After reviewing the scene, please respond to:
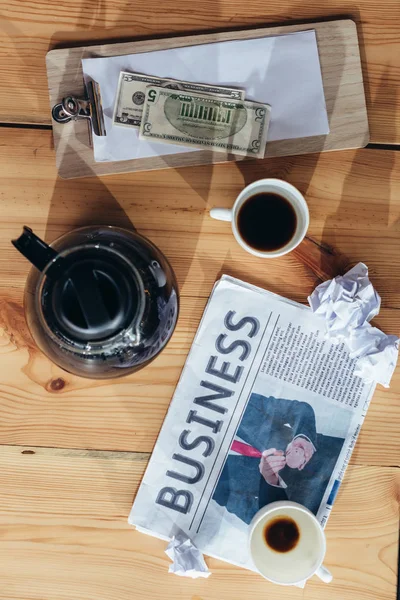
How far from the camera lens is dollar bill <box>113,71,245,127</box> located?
656 millimetres

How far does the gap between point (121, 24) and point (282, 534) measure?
711 millimetres

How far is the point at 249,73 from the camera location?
66 cm

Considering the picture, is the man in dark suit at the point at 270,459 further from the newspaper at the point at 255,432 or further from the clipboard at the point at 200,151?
the clipboard at the point at 200,151

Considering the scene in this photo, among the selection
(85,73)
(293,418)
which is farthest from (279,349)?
(85,73)

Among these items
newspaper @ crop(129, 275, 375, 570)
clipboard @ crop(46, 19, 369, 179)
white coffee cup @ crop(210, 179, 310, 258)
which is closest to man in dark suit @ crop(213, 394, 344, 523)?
newspaper @ crop(129, 275, 375, 570)

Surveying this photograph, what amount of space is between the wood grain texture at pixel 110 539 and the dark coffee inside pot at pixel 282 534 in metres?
0.06

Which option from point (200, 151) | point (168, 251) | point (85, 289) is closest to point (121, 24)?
point (200, 151)

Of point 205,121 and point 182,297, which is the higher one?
point 205,121

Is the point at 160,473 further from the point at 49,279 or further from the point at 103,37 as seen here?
the point at 103,37

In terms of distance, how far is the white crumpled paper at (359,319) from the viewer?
26.2 inches

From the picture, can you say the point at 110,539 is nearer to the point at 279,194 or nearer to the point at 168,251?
the point at 168,251

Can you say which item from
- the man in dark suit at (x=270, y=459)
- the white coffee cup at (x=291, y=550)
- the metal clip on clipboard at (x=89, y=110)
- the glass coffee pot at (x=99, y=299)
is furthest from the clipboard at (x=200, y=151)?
the white coffee cup at (x=291, y=550)

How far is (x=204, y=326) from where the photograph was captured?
69 cm

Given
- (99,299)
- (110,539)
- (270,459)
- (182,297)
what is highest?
(99,299)
